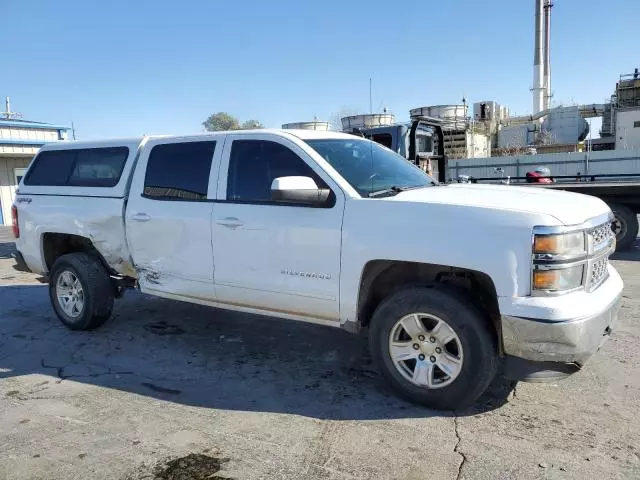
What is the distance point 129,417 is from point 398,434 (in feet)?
6.22

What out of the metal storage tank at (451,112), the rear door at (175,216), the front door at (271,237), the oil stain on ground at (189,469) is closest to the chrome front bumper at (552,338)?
the front door at (271,237)

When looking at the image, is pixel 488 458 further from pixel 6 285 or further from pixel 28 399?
pixel 6 285

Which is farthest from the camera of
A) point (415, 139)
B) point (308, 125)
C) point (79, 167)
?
point (308, 125)

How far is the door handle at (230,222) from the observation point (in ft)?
14.1

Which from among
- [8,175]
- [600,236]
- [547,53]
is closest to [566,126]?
[547,53]

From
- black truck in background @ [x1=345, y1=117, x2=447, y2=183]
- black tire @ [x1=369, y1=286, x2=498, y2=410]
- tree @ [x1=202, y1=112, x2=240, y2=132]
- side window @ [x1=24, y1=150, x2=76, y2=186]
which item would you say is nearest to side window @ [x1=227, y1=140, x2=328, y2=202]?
black tire @ [x1=369, y1=286, x2=498, y2=410]

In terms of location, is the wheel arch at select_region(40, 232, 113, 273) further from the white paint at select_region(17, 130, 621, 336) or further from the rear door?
the rear door

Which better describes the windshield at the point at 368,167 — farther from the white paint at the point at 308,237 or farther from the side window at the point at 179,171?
the side window at the point at 179,171

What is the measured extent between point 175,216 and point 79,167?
1777 millimetres

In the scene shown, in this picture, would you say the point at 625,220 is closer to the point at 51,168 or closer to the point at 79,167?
the point at 79,167

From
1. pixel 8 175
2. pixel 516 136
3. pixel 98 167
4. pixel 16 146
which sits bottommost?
→ pixel 98 167

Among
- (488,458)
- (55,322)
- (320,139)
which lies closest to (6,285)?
(55,322)

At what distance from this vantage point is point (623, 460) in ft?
9.80

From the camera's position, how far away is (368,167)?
14.4ft
